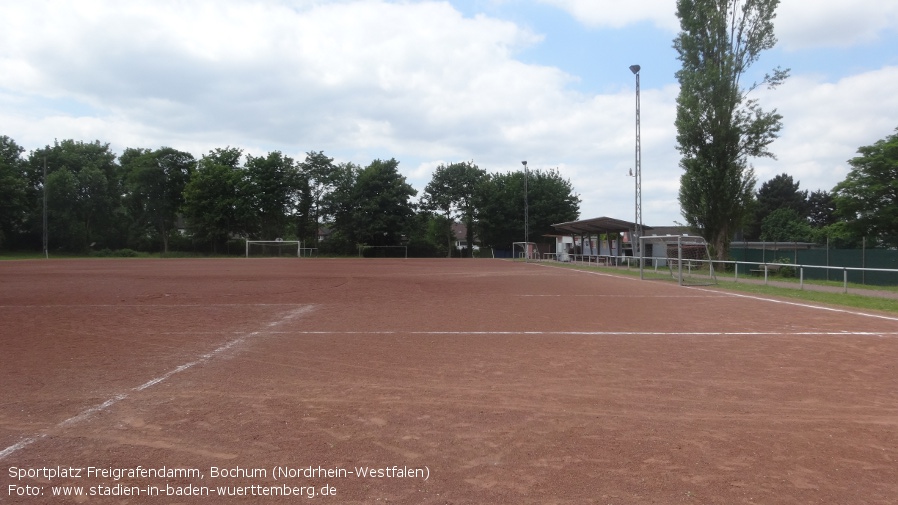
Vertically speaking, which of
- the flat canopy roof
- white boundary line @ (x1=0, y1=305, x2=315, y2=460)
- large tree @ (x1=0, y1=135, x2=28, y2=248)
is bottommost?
white boundary line @ (x1=0, y1=305, x2=315, y2=460)

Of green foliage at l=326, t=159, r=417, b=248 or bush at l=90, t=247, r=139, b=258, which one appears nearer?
bush at l=90, t=247, r=139, b=258

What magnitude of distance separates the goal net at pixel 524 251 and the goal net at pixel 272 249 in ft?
81.4

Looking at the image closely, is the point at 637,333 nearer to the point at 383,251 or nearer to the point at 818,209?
the point at 383,251

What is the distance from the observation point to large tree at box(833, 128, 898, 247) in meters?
32.9

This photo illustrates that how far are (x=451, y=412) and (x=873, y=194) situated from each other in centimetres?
3772

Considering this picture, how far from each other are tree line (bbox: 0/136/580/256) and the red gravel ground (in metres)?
56.7

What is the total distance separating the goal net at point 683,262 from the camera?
23.5m

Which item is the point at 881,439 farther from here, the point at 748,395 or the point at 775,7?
the point at 775,7

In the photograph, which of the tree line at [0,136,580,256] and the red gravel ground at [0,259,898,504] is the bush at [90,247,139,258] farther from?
the red gravel ground at [0,259,898,504]

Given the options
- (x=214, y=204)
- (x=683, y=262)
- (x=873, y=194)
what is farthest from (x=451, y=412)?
(x=214, y=204)

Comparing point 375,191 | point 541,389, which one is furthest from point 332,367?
point 375,191

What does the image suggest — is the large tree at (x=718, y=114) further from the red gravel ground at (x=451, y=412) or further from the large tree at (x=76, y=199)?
the large tree at (x=76, y=199)

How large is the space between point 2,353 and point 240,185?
60.9 meters

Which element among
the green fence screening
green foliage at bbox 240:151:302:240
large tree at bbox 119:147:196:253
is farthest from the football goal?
the green fence screening
